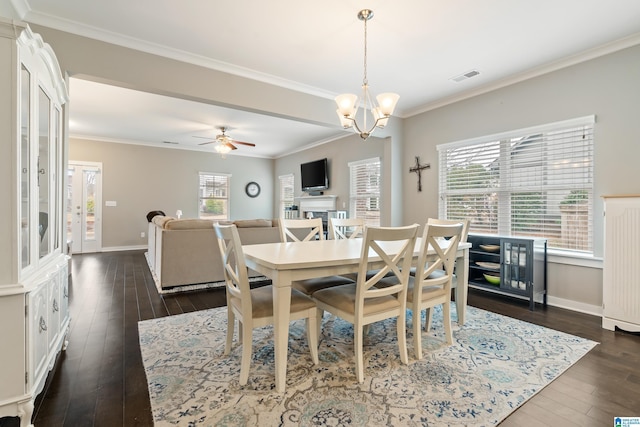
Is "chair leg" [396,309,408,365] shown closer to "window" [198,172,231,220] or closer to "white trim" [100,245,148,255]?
"window" [198,172,231,220]

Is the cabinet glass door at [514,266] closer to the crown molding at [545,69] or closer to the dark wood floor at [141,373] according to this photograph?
Answer: the dark wood floor at [141,373]

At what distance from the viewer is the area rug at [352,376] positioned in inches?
63.8

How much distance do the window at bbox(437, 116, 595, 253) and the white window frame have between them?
4.99ft

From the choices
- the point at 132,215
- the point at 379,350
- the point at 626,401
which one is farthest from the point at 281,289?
the point at 132,215

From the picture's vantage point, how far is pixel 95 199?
7234 mm

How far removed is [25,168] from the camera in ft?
5.10

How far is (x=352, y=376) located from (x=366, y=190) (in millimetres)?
4573

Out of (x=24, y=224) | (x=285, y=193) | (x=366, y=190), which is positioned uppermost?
(x=285, y=193)

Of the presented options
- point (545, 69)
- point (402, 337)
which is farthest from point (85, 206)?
point (545, 69)

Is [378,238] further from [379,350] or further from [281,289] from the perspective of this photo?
[379,350]

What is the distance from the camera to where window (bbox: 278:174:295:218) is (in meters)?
8.80

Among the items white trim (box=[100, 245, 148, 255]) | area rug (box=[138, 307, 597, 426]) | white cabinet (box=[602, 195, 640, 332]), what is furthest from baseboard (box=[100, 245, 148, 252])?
white cabinet (box=[602, 195, 640, 332])

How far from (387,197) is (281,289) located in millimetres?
3664

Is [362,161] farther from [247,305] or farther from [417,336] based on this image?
[247,305]
